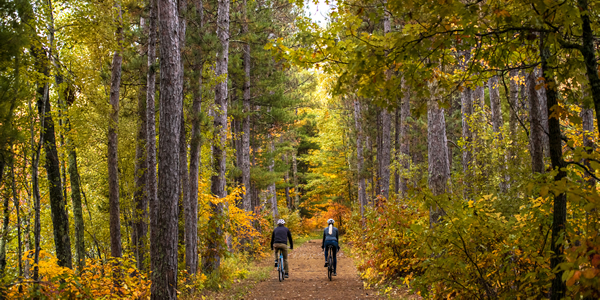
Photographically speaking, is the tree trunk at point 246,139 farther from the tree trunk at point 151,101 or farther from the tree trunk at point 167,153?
the tree trunk at point 167,153

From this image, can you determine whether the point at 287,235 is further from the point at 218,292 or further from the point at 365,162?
the point at 365,162

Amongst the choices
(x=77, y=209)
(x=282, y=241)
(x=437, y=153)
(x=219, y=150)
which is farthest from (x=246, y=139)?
(x=437, y=153)

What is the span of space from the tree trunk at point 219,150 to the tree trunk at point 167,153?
2.84 m

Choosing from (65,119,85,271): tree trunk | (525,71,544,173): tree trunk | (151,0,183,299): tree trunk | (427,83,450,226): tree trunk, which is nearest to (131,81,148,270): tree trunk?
(65,119,85,271): tree trunk

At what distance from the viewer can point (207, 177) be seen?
1631 cm

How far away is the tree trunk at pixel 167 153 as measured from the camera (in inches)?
282

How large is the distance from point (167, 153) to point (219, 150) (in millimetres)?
5621

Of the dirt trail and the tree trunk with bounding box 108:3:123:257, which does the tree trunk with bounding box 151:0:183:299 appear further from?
the tree trunk with bounding box 108:3:123:257

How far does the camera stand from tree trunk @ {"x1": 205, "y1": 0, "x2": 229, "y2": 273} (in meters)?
11.0

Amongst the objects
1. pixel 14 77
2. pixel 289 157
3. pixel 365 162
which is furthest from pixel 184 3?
pixel 289 157

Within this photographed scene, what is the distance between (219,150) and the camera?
12836 mm

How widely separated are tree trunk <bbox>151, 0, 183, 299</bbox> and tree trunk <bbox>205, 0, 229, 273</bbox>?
9.30 ft

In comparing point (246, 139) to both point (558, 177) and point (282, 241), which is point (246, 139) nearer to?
point (282, 241)

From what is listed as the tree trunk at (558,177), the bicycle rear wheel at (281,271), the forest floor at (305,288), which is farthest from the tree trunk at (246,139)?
the tree trunk at (558,177)
